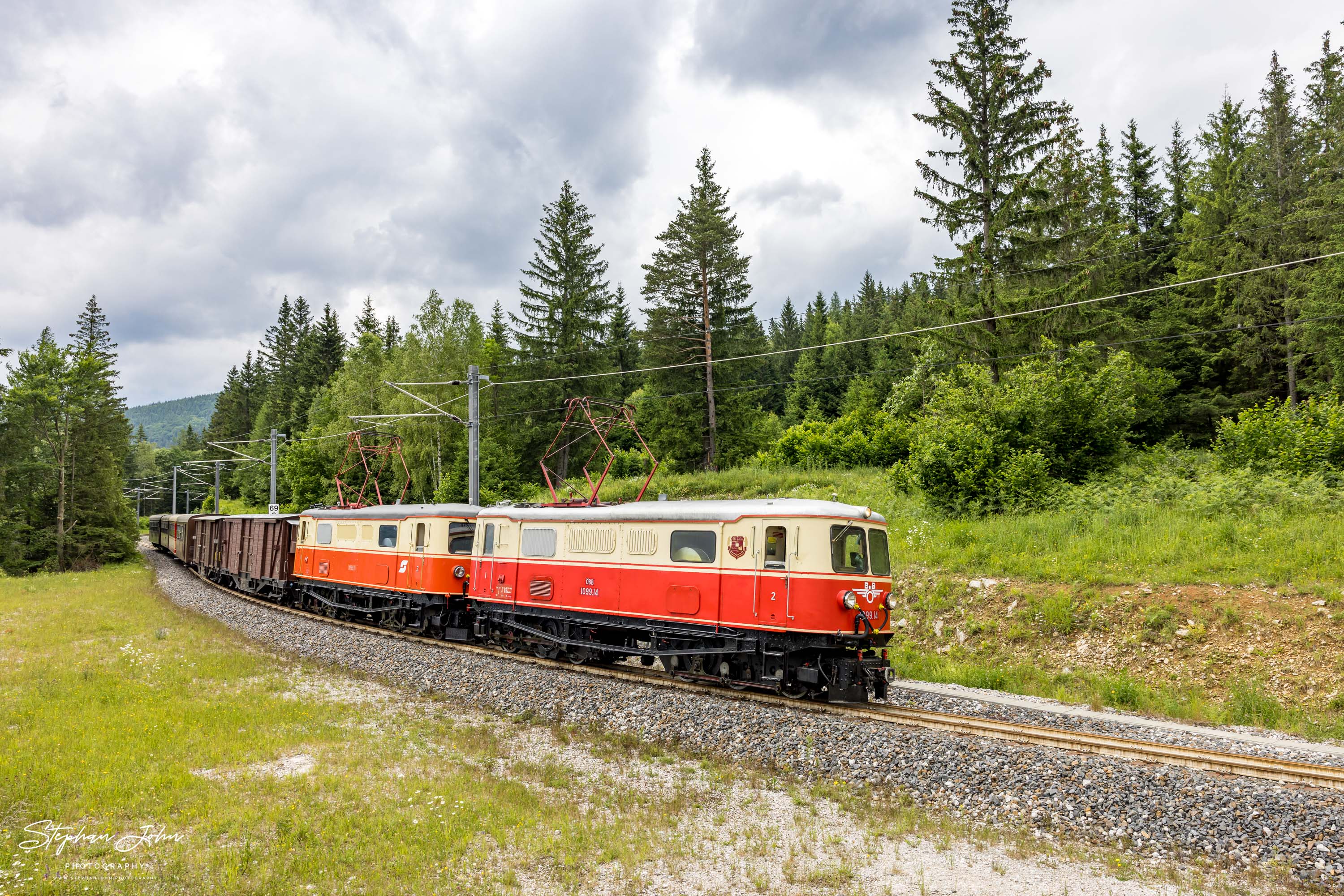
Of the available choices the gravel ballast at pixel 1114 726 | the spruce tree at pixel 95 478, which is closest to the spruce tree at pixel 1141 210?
the gravel ballast at pixel 1114 726

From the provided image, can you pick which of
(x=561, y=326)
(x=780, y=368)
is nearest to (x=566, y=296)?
(x=561, y=326)

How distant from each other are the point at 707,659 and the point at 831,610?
2.79 m

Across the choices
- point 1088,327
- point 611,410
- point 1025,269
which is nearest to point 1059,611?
point 1025,269

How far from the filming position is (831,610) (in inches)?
457

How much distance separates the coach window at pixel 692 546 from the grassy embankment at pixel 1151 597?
18.1 ft

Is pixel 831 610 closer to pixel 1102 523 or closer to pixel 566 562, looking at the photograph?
pixel 566 562

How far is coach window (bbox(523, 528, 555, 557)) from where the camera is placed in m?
15.5

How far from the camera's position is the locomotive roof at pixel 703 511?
12.0 metres

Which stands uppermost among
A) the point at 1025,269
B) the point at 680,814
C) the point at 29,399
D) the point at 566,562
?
the point at 1025,269

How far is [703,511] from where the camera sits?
12992 millimetres

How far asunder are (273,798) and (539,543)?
8171 millimetres

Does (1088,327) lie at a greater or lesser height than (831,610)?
greater

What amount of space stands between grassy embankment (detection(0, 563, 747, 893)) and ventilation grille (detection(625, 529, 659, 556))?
4142 mm

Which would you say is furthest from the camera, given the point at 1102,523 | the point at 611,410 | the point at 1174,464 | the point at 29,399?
the point at 611,410
